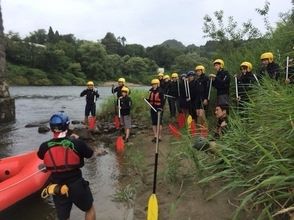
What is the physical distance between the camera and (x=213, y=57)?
1248 centimetres

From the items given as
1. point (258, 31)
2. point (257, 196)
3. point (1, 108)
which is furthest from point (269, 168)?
point (1, 108)

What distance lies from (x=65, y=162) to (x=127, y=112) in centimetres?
672

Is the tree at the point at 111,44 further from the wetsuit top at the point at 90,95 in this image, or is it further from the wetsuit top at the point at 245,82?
the wetsuit top at the point at 245,82

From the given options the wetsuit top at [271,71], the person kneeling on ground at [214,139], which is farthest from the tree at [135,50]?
the person kneeling on ground at [214,139]

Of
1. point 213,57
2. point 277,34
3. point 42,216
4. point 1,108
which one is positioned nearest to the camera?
point 42,216

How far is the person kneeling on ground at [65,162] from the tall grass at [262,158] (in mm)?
1330

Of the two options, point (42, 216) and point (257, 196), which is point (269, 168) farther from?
point (42, 216)

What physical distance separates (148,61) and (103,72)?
7.05 metres

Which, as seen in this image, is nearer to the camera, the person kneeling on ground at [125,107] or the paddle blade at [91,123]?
the person kneeling on ground at [125,107]

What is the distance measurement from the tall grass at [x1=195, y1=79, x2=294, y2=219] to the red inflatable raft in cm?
237

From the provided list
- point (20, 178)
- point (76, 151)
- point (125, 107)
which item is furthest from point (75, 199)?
point (125, 107)

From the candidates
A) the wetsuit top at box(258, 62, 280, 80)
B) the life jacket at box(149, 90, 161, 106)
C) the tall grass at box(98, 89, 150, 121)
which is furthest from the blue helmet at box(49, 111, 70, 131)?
the tall grass at box(98, 89, 150, 121)

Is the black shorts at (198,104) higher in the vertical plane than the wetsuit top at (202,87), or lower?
lower

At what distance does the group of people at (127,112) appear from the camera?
4672 mm
